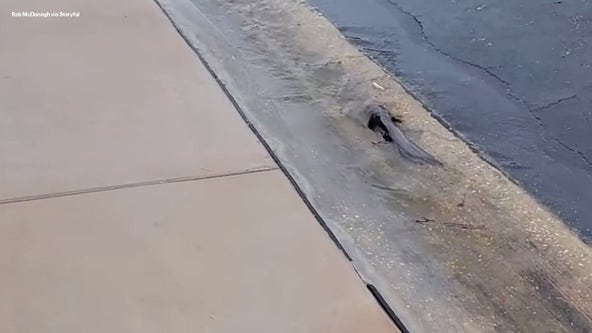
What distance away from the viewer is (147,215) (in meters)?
2.48

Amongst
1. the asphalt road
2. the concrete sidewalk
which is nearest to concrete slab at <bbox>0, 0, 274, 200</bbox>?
the concrete sidewalk

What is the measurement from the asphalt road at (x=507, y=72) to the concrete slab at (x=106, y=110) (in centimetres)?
101

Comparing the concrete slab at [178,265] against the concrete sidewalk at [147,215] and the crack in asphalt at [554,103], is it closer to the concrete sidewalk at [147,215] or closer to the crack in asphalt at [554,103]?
the concrete sidewalk at [147,215]

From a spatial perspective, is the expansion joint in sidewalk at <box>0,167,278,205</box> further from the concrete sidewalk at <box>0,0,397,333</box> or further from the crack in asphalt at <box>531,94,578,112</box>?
the crack in asphalt at <box>531,94,578,112</box>

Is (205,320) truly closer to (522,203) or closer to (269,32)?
(522,203)

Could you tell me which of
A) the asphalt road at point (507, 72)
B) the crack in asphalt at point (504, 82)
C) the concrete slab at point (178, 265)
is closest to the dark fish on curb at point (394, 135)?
the asphalt road at point (507, 72)

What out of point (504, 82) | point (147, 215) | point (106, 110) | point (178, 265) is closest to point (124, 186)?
point (147, 215)

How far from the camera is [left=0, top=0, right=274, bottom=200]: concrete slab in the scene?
2730mm

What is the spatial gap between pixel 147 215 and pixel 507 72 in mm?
2117

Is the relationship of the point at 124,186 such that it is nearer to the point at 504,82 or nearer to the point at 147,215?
the point at 147,215

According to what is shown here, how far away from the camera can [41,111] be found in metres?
3.07

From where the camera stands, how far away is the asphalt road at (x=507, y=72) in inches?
124

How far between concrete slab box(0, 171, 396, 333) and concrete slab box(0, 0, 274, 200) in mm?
145

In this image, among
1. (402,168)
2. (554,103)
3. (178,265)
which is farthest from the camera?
(554,103)
